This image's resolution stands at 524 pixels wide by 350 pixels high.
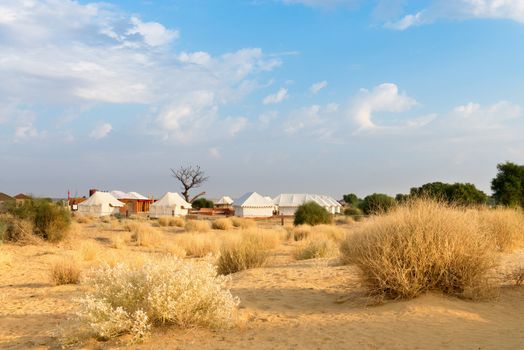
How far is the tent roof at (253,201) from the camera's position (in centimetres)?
5447

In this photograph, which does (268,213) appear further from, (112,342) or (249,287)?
(112,342)

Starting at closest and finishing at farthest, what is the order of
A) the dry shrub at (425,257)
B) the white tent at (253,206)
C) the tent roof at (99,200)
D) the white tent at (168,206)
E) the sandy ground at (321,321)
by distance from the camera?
the sandy ground at (321,321), the dry shrub at (425,257), the white tent at (253,206), the tent roof at (99,200), the white tent at (168,206)

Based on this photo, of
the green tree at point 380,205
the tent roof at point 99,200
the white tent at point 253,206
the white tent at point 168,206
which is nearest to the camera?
the green tree at point 380,205

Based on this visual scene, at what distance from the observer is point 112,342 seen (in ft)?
23.1

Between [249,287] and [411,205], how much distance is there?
12.2 feet

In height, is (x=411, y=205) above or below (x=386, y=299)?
above

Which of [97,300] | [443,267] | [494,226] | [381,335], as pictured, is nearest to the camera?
[381,335]

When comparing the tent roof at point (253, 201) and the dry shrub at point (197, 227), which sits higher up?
the tent roof at point (253, 201)

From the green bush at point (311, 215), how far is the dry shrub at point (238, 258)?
19.5 meters

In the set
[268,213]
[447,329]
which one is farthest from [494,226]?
[268,213]

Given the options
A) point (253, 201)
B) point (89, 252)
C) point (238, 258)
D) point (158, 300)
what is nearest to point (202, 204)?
point (253, 201)

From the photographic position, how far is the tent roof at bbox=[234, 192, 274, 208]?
54.5 meters

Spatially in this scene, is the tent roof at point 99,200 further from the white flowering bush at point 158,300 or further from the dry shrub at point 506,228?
the white flowering bush at point 158,300

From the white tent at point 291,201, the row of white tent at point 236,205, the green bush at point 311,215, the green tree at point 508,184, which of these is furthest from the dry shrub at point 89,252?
the white tent at point 291,201
